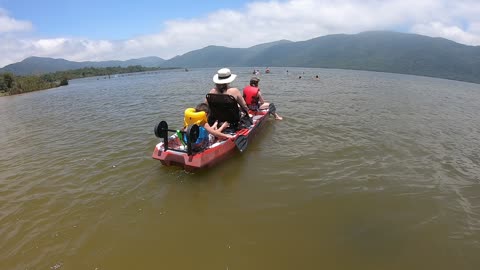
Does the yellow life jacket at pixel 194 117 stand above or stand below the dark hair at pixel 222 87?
below

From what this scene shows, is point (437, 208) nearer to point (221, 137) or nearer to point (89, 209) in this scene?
point (221, 137)

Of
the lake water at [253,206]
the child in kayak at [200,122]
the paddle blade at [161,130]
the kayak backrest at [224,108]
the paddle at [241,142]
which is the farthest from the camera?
the paddle at [241,142]

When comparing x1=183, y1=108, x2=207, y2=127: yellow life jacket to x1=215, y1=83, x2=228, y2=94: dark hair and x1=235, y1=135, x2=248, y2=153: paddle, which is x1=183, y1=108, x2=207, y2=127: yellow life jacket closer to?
x1=215, y1=83, x2=228, y2=94: dark hair

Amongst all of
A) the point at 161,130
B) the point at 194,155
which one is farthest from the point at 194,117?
the point at 194,155

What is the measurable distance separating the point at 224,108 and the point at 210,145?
1464 mm

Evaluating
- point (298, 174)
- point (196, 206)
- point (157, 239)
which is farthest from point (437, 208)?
point (157, 239)

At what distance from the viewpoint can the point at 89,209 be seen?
6273mm

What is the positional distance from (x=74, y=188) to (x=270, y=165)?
599cm

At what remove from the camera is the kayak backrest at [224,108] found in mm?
8766

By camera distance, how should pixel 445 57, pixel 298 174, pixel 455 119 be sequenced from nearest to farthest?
pixel 298 174 < pixel 455 119 < pixel 445 57

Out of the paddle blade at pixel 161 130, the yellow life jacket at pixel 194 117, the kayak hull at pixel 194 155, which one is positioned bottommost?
the kayak hull at pixel 194 155

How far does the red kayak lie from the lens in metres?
7.59

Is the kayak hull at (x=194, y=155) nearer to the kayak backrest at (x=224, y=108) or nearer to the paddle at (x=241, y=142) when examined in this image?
the paddle at (x=241, y=142)

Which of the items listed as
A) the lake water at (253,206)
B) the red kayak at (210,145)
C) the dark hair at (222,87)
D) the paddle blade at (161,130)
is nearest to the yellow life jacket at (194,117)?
the red kayak at (210,145)
